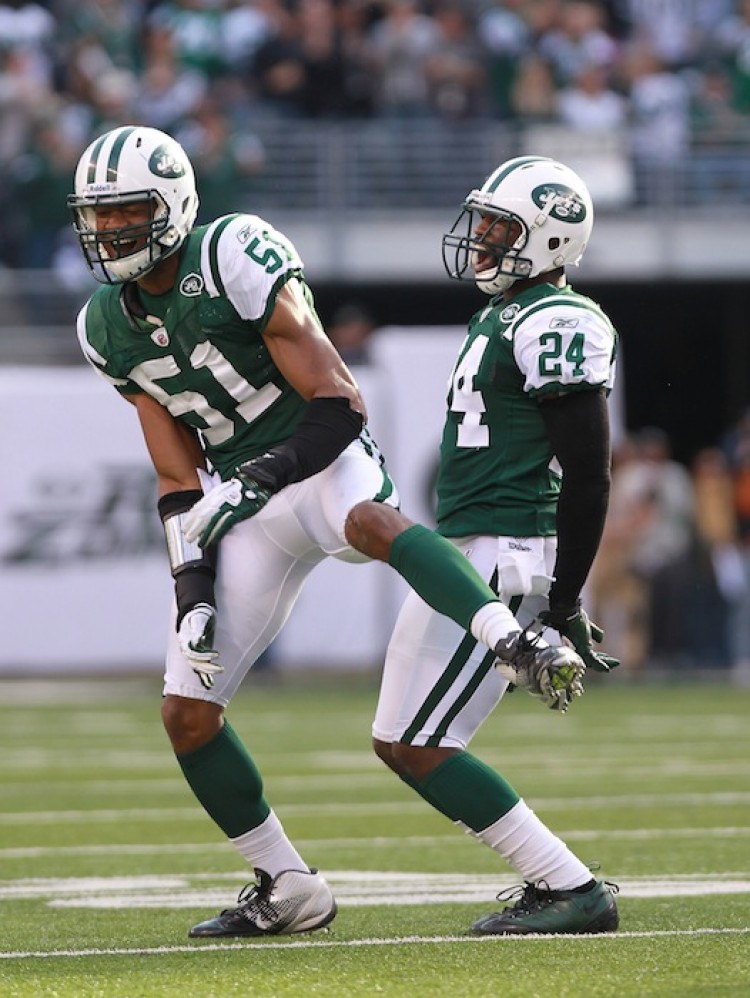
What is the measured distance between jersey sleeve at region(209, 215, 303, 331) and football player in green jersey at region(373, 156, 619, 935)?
0.42m

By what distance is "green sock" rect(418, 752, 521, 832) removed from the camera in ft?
14.5

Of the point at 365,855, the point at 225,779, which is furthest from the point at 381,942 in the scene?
the point at 365,855

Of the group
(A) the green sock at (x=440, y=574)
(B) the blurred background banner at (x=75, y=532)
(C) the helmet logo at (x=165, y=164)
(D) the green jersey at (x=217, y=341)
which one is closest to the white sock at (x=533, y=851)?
(A) the green sock at (x=440, y=574)

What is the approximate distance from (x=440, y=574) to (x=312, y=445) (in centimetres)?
44

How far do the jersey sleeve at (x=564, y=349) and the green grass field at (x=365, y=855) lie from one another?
43.9 inches

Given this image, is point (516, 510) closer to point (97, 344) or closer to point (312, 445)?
point (312, 445)

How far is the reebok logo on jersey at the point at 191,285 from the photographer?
183 inches

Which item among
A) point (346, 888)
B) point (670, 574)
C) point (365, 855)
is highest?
point (346, 888)

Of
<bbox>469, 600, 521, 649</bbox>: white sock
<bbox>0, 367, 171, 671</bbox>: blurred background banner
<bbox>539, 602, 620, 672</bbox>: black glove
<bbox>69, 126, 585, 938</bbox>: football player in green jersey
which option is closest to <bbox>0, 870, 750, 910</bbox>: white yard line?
<bbox>69, 126, 585, 938</bbox>: football player in green jersey

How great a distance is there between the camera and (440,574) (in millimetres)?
4273

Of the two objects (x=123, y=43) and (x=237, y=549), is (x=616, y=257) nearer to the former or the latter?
(x=123, y=43)

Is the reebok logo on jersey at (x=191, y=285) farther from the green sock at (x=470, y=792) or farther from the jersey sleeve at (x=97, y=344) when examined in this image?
the green sock at (x=470, y=792)

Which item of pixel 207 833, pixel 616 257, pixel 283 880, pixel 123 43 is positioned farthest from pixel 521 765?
pixel 123 43

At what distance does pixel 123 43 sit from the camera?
16250 millimetres
